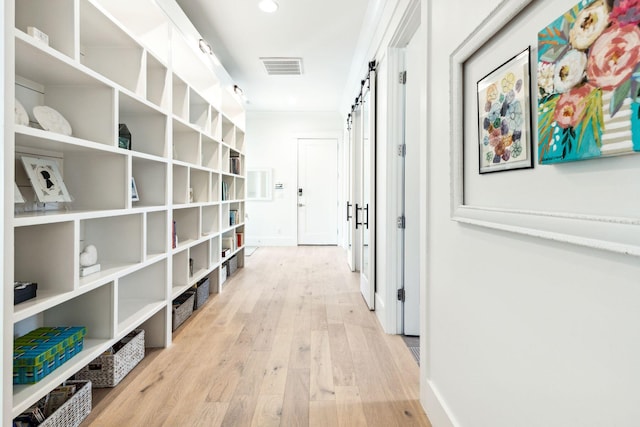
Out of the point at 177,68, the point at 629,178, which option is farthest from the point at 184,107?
the point at 629,178

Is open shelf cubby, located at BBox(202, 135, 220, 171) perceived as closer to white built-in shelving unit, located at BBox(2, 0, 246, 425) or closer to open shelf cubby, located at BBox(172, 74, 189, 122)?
white built-in shelving unit, located at BBox(2, 0, 246, 425)

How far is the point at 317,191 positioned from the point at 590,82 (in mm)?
6412

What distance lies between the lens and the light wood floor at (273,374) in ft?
5.28

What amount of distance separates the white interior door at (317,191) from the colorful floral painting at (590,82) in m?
6.24

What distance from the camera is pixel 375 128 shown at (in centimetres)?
305

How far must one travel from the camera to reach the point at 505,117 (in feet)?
3.28

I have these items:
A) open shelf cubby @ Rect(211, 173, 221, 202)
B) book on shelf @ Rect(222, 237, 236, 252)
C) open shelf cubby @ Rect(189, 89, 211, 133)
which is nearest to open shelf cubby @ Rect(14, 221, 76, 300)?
open shelf cubby @ Rect(189, 89, 211, 133)

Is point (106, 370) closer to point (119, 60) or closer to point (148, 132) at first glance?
point (148, 132)

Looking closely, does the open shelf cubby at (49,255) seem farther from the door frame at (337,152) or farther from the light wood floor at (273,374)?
the door frame at (337,152)

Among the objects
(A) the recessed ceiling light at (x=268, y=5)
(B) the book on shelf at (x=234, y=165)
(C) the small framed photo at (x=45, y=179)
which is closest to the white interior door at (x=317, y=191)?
(B) the book on shelf at (x=234, y=165)

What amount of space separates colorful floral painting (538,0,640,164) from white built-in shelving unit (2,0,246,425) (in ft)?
5.01

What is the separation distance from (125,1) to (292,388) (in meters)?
2.41

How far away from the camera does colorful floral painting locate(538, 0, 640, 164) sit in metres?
0.59

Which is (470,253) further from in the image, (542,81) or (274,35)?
(274,35)
